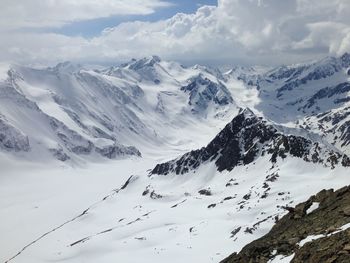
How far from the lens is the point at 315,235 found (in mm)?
53969

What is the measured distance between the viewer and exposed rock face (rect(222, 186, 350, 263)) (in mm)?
45688

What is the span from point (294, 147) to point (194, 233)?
6405 cm

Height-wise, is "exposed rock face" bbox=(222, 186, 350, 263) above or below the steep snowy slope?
above

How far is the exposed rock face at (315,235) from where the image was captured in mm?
45688

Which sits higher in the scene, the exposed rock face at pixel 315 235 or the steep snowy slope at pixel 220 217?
the exposed rock face at pixel 315 235

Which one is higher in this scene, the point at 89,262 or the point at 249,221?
the point at 249,221

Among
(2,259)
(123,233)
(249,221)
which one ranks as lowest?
(2,259)

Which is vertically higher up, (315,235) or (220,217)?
(315,235)

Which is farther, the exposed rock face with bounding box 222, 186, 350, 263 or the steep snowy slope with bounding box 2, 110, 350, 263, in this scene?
the steep snowy slope with bounding box 2, 110, 350, 263

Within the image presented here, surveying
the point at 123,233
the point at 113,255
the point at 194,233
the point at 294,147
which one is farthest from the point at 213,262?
the point at 294,147

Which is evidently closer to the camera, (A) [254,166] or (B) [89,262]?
(B) [89,262]

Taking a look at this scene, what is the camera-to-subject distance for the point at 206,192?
196 m

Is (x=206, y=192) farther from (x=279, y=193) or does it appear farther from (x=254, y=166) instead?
(x=279, y=193)

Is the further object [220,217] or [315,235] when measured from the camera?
[220,217]
